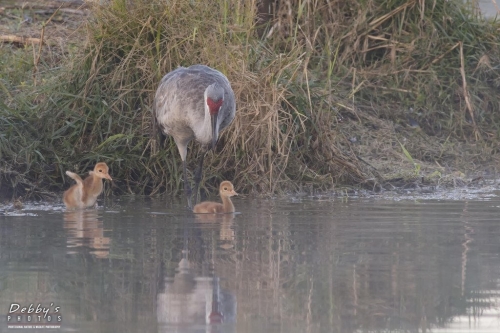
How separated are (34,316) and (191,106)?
4.11 meters

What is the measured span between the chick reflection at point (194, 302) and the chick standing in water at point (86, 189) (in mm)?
2472

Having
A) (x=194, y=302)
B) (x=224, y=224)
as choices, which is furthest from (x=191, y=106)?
(x=194, y=302)

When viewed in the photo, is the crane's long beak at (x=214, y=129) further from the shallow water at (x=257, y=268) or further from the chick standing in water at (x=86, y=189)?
the chick standing in water at (x=86, y=189)

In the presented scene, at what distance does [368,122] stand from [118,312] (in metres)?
6.10

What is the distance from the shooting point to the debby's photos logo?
4.62m

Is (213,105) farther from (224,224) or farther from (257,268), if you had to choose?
(257,268)

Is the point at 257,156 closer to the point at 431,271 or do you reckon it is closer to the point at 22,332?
the point at 431,271

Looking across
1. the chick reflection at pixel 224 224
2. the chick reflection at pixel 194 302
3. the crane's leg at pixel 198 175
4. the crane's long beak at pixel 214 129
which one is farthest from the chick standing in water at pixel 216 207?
the chick reflection at pixel 194 302

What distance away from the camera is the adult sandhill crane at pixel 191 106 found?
27.6 ft

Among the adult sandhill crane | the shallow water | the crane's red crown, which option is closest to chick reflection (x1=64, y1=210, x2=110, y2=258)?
the shallow water

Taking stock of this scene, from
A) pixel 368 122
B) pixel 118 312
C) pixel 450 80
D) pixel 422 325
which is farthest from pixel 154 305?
pixel 450 80

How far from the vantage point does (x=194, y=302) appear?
16.3ft

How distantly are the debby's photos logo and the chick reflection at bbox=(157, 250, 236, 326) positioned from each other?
445 mm

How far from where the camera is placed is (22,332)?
4.54 m
